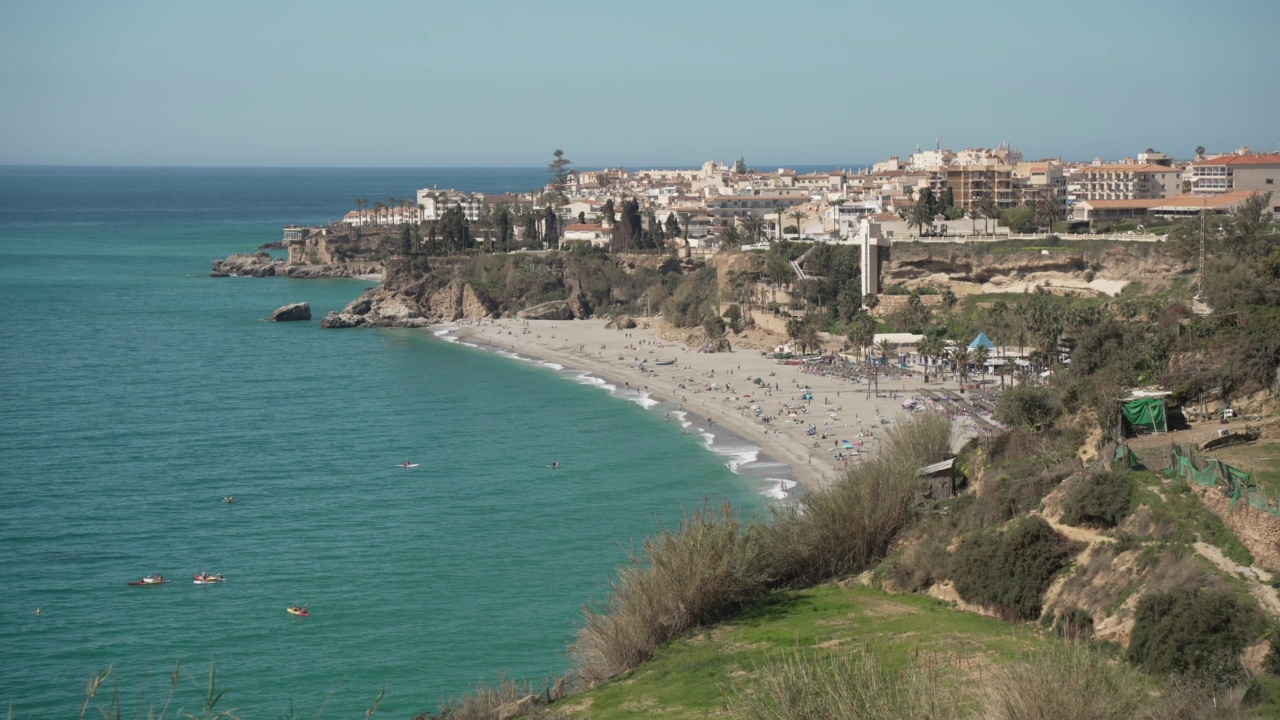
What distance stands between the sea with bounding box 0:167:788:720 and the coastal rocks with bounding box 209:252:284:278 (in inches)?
1449

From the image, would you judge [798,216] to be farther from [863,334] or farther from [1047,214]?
[863,334]

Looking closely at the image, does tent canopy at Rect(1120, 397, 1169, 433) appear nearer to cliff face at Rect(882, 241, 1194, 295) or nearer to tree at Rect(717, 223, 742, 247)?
cliff face at Rect(882, 241, 1194, 295)

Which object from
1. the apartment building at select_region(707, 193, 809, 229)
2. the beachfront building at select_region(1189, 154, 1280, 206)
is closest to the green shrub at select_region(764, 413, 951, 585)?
the beachfront building at select_region(1189, 154, 1280, 206)

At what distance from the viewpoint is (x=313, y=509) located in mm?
40156

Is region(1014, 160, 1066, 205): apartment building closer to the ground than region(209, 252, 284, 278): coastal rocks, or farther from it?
farther from it

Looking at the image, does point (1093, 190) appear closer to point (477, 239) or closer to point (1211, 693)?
point (477, 239)

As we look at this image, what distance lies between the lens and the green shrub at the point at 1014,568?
2191 cm

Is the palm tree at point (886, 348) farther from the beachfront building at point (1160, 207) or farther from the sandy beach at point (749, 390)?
the beachfront building at point (1160, 207)

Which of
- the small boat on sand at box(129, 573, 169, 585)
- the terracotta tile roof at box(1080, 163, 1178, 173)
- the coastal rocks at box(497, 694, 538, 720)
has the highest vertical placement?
the terracotta tile roof at box(1080, 163, 1178, 173)

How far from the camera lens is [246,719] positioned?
80.5 ft

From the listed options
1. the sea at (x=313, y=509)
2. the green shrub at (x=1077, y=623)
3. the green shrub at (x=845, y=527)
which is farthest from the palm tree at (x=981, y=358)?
the green shrub at (x=1077, y=623)

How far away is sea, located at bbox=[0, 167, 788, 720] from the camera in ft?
90.7

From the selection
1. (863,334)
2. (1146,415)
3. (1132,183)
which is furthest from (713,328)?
(1146,415)

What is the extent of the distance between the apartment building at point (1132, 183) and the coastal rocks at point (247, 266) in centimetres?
6987
